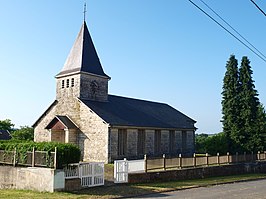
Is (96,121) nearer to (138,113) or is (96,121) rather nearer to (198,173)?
(138,113)

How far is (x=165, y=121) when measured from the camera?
36469mm

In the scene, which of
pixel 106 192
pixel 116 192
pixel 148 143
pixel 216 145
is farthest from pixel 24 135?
pixel 116 192

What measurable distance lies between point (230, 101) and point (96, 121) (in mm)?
18934

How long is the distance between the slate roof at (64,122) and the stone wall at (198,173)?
1258 centimetres

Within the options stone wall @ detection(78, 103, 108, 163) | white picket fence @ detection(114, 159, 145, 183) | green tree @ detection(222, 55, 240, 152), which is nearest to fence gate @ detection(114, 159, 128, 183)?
white picket fence @ detection(114, 159, 145, 183)

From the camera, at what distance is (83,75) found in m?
31.8

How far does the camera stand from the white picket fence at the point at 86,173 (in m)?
16.3

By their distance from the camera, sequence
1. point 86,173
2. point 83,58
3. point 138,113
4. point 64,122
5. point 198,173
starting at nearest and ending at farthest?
point 86,173
point 198,173
point 64,122
point 83,58
point 138,113

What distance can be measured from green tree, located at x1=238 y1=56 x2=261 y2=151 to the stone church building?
7181mm

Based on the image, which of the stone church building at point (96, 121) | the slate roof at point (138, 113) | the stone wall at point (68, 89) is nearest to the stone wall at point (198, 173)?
the stone church building at point (96, 121)

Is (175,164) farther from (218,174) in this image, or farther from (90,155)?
(90,155)

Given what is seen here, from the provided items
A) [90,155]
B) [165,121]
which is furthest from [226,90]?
[90,155]

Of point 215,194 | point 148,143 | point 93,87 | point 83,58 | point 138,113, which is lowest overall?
point 215,194

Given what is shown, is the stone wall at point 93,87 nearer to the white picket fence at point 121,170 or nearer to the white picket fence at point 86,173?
the white picket fence at point 121,170
